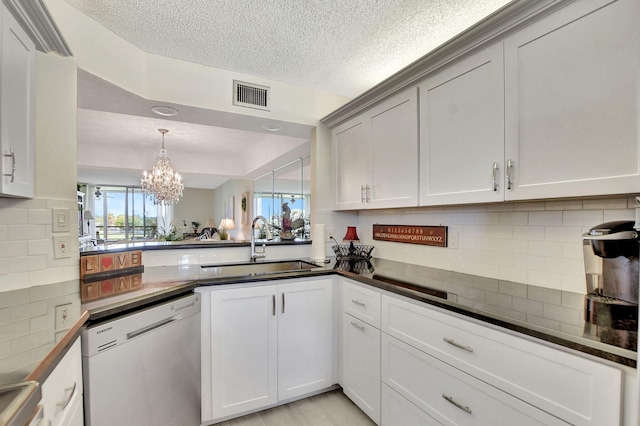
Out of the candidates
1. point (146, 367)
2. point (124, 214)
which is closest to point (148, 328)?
point (146, 367)

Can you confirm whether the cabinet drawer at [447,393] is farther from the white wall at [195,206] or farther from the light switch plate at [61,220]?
the white wall at [195,206]

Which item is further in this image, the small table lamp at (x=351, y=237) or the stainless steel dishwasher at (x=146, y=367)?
the small table lamp at (x=351, y=237)

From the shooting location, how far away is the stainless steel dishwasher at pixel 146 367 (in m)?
1.17

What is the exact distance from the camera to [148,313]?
138cm

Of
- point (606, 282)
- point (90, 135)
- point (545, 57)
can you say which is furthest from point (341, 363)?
point (90, 135)

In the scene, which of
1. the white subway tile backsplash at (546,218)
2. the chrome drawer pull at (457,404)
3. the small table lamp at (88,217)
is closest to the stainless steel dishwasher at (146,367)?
the chrome drawer pull at (457,404)

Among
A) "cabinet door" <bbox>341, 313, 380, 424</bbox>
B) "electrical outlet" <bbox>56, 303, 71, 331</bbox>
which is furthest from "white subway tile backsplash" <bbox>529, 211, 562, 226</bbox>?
"electrical outlet" <bbox>56, 303, 71, 331</bbox>

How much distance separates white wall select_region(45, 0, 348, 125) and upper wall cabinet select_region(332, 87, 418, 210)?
38cm

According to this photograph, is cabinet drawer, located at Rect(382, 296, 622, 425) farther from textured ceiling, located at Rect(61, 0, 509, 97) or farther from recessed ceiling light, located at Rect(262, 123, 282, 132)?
recessed ceiling light, located at Rect(262, 123, 282, 132)

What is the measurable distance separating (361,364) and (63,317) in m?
1.55

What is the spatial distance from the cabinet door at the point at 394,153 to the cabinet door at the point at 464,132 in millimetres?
69

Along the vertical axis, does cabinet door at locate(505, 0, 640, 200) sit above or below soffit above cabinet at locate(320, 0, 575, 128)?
below

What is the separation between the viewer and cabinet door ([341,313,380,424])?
68.2 inches

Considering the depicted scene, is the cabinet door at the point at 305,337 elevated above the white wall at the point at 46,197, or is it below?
below
